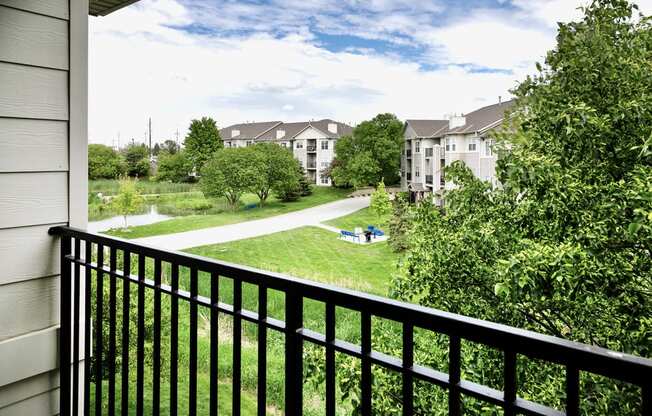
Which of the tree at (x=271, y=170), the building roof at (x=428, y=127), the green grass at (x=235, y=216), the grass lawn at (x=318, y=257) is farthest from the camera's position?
the building roof at (x=428, y=127)

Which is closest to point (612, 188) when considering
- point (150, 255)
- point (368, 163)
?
point (150, 255)

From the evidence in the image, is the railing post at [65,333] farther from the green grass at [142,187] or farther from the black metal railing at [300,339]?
the green grass at [142,187]

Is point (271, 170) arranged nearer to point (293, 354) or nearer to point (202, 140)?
point (202, 140)

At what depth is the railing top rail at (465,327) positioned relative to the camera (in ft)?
1.68

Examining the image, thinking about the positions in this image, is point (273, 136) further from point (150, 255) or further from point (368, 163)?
point (150, 255)

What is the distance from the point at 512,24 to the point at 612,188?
4.02 metres

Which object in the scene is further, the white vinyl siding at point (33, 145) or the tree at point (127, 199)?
the tree at point (127, 199)

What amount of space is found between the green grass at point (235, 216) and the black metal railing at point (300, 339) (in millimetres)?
3341

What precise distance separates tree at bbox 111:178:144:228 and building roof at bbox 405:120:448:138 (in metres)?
5.75

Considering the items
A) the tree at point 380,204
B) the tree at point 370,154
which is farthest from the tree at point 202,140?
the tree at point 380,204

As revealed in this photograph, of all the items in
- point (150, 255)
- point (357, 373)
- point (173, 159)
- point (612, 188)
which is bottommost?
point (357, 373)

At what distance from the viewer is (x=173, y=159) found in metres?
5.11

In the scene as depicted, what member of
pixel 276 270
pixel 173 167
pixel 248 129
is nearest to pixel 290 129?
pixel 248 129

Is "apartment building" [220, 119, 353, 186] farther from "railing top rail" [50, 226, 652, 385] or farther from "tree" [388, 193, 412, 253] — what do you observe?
"railing top rail" [50, 226, 652, 385]
